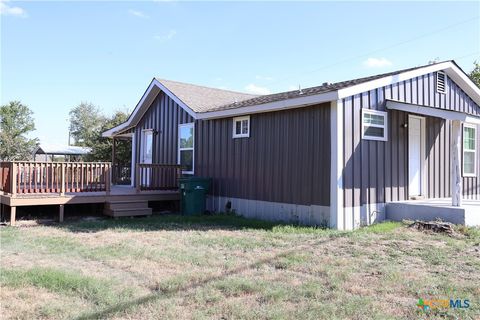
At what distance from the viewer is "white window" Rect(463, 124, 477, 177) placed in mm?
11727

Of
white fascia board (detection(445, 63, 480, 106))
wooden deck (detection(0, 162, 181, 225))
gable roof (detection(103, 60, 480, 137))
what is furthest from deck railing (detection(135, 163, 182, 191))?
white fascia board (detection(445, 63, 480, 106))

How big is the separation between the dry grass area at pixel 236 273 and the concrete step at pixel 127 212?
201 cm

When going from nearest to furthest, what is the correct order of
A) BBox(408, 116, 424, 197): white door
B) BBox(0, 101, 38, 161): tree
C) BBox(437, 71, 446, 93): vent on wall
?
BBox(408, 116, 424, 197): white door < BBox(437, 71, 446, 93): vent on wall < BBox(0, 101, 38, 161): tree

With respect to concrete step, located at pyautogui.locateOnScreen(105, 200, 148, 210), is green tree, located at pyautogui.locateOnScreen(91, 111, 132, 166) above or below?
above

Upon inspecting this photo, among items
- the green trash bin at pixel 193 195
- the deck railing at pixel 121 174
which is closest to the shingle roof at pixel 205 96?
the green trash bin at pixel 193 195

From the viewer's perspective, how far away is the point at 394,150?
9.52m

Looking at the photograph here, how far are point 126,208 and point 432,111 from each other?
7706 millimetres

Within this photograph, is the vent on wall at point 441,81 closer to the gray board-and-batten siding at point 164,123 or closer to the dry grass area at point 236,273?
the dry grass area at point 236,273

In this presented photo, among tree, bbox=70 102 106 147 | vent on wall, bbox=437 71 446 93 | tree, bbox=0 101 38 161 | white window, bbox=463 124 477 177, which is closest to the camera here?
vent on wall, bbox=437 71 446 93

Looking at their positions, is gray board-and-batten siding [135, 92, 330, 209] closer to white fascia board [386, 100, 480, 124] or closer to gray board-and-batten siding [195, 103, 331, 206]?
gray board-and-batten siding [195, 103, 331, 206]

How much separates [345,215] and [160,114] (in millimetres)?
7820

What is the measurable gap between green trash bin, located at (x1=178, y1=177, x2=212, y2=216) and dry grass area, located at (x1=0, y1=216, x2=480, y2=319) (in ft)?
8.31

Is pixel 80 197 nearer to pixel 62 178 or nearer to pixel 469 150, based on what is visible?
pixel 62 178

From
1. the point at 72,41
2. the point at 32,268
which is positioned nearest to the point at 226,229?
the point at 32,268
